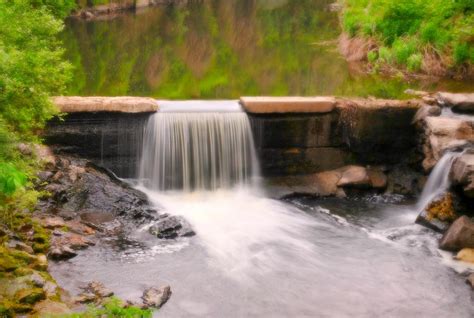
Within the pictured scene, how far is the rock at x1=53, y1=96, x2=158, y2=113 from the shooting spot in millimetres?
13477

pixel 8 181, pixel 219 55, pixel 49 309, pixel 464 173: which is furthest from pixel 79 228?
pixel 219 55

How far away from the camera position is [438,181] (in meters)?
13.0

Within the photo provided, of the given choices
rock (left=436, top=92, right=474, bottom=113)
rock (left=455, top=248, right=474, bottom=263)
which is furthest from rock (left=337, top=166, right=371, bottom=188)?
rock (left=455, top=248, right=474, bottom=263)

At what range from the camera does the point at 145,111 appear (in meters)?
13.9

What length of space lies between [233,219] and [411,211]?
4180 millimetres

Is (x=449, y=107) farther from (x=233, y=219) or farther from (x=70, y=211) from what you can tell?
(x=70, y=211)

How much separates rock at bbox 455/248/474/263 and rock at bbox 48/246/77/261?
700cm

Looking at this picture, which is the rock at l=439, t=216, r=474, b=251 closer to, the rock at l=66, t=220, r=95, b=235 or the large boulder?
the large boulder

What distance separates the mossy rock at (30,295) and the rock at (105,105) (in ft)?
22.0

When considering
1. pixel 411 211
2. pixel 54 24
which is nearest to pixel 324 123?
pixel 411 211

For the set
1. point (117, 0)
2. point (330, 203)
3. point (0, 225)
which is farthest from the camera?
point (117, 0)

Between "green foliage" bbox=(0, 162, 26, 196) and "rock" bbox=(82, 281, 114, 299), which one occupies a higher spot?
"green foliage" bbox=(0, 162, 26, 196)

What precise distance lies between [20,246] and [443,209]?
841 centimetres

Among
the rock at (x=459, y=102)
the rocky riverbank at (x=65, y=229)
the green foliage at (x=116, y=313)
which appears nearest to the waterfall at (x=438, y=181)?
the rock at (x=459, y=102)
